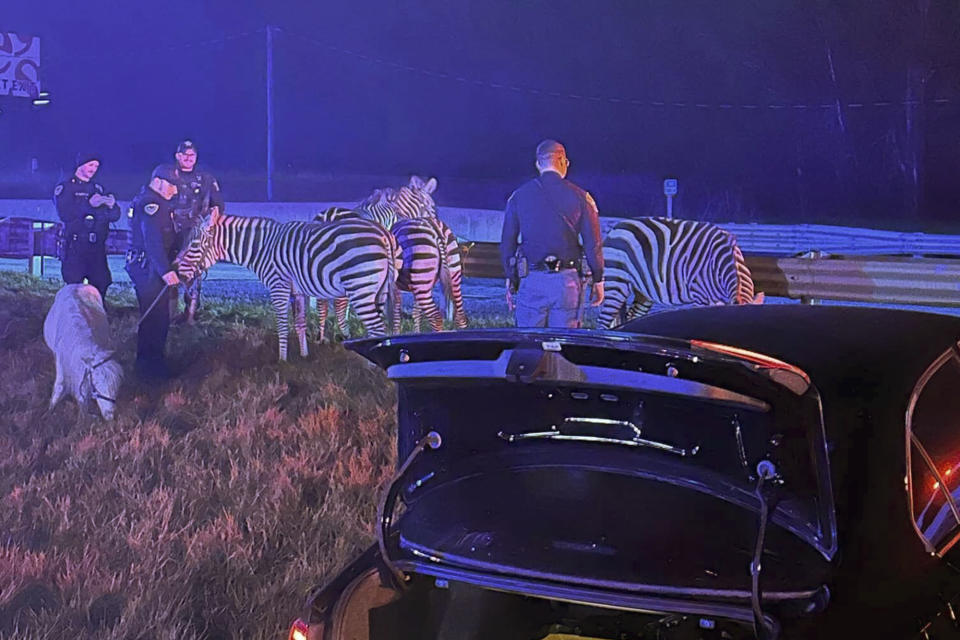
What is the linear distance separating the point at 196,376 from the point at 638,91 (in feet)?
11.0

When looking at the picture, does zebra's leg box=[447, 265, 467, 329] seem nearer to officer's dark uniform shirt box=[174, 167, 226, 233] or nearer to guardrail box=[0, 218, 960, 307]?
guardrail box=[0, 218, 960, 307]

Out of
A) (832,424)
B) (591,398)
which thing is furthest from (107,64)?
(832,424)

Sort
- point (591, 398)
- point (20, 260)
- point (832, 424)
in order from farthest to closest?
point (20, 260), point (591, 398), point (832, 424)

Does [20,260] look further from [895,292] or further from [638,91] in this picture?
[895,292]

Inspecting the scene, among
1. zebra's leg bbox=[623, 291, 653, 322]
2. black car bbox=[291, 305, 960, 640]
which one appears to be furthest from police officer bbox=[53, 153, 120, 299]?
black car bbox=[291, 305, 960, 640]

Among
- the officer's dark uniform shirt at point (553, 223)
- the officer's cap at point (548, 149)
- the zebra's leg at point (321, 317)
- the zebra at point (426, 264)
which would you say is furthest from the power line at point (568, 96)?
the zebra's leg at point (321, 317)

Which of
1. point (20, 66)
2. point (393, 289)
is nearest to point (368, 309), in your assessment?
point (393, 289)

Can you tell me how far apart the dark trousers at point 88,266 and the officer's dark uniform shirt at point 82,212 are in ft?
0.13

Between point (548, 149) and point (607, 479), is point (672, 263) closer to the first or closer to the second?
point (548, 149)

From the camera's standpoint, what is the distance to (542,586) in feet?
6.84

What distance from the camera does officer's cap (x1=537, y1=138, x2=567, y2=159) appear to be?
19.7ft

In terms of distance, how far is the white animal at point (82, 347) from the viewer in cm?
627

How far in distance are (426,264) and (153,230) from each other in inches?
68.9

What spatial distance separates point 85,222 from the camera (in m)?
6.42
